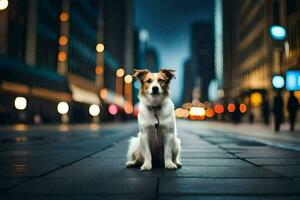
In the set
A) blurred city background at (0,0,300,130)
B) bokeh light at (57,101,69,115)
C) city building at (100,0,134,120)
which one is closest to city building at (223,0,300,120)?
blurred city background at (0,0,300,130)

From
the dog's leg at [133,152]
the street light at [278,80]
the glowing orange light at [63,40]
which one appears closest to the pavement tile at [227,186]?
the dog's leg at [133,152]

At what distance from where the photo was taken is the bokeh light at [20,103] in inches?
1740

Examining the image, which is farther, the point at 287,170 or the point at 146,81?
the point at 287,170

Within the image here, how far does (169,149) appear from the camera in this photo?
20.9ft

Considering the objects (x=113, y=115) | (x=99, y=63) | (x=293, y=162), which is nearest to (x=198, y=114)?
(x=99, y=63)

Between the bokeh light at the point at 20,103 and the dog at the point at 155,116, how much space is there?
131ft

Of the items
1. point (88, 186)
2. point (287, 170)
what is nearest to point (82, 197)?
point (88, 186)

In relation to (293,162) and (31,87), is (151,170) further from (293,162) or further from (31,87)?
(31,87)

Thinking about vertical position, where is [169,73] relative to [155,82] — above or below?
above

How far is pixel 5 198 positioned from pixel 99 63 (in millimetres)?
93466

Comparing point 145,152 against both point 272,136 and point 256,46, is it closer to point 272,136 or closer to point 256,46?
point 272,136

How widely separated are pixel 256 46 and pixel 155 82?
Result: 73751 mm

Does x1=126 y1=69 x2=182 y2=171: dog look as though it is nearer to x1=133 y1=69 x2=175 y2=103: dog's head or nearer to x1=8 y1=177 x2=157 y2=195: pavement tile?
x1=133 y1=69 x2=175 y2=103: dog's head

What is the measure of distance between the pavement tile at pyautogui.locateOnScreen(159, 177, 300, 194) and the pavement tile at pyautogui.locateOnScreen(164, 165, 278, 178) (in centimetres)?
41
